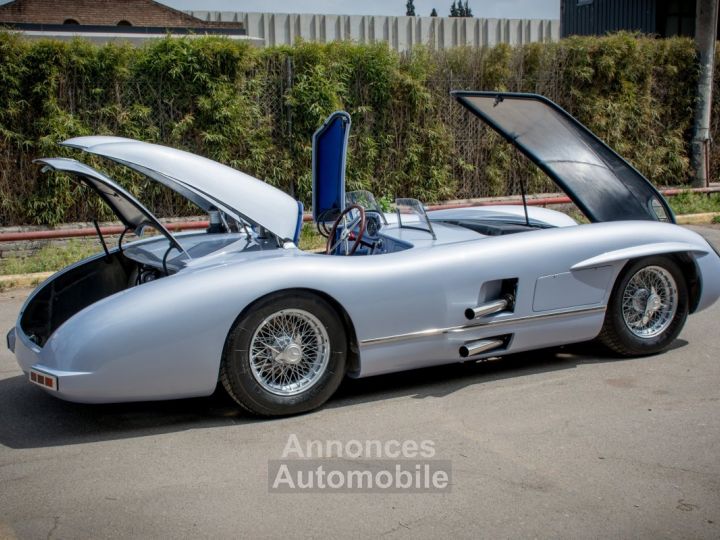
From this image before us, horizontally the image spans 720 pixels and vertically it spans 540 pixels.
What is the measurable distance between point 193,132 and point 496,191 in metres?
4.92

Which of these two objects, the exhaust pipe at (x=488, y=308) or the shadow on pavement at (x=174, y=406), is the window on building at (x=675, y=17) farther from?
the exhaust pipe at (x=488, y=308)

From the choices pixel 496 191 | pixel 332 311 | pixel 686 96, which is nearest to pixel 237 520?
pixel 332 311

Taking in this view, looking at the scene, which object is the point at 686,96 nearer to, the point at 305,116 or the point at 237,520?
the point at 305,116

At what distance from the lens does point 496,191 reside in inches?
540

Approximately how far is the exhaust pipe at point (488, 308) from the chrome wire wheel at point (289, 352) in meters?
0.85

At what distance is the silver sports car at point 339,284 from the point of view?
169 inches

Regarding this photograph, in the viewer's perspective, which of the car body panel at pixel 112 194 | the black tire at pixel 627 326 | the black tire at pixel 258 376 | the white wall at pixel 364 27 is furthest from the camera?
the white wall at pixel 364 27

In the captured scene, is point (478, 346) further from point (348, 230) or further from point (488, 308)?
Result: point (348, 230)

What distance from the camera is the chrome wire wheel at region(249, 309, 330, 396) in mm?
4496

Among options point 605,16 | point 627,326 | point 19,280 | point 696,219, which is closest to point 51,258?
point 19,280

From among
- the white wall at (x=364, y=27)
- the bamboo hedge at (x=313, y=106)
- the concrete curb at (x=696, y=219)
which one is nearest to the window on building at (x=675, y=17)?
the white wall at (x=364, y=27)

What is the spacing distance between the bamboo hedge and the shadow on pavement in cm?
644

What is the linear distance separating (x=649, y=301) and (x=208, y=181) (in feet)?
9.58

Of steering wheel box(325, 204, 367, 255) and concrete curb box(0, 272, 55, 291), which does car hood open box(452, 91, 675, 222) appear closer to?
steering wheel box(325, 204, 367, 255)
